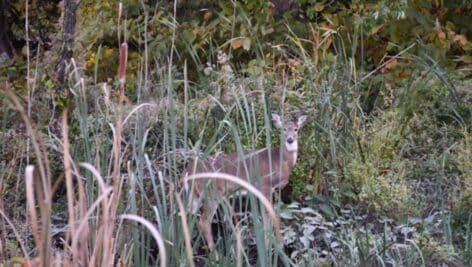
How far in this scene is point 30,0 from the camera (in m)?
9.79

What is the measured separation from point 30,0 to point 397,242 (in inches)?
222

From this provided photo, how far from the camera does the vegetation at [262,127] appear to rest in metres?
3.88

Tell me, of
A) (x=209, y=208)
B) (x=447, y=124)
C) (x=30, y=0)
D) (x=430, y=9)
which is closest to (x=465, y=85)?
(x=447, y=124)

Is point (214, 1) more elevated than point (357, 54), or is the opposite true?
point (214, 1)

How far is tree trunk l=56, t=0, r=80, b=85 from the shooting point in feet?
21.9

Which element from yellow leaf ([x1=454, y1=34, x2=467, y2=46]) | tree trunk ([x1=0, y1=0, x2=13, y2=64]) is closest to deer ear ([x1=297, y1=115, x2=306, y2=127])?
yellow leaf ([x1=454, y1=34, x2=467, y2=46])

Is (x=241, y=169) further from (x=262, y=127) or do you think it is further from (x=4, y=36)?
(x=4, y=36)

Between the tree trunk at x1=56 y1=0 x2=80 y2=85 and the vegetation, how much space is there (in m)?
0.02

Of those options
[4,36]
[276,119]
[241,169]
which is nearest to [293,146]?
[276,119]

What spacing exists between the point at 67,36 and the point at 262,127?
1516 mm

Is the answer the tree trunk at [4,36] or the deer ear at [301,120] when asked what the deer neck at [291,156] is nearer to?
the deer ear at [301,120]

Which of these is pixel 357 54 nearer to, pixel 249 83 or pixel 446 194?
pixel 249 83

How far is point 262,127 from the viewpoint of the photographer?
20.9ft

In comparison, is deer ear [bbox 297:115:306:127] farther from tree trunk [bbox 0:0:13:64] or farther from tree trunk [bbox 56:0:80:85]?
tree trunk [bbox 0:0:13:64]
